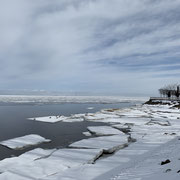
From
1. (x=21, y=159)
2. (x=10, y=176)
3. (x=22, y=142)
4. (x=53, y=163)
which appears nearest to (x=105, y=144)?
(x=53, y=163)

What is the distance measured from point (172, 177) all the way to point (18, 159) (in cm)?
510

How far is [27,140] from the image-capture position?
946cm

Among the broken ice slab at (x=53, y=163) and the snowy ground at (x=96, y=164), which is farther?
the broken ice slab at (x=53, y=163)

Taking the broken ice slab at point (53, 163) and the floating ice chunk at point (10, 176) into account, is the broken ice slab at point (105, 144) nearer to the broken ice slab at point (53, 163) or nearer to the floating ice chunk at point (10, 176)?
the broken ice slab at point (53, 163)

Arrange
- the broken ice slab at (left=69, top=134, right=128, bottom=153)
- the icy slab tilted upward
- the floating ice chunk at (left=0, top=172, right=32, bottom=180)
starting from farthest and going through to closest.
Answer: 1. the icy slab tilted upward
2. the broken ice slab at (left=69, top=134, right=128, bottom=153)
3. the floating ice chunk at (left=0, top=172, right=32, bottom=180)

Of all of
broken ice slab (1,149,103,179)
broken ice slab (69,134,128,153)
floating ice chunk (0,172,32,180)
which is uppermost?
floating ice chunk (0,172,32,180)

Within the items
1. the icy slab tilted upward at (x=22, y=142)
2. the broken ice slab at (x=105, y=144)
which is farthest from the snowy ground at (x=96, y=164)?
the icy slab tilted upward at (x=22, y=142)

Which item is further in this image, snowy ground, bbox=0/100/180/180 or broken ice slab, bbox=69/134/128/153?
broken ice slab, bbox=69/134/128/153

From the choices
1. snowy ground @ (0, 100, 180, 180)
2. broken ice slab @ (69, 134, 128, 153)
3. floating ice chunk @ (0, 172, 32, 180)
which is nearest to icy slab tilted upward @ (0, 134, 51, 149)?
snowy ground @ (0, 100, 180, 180)

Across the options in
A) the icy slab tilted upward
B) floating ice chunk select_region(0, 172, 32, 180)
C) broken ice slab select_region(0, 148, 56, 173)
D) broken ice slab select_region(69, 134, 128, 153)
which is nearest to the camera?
floating ice chunk select_region(0, 172, 32, 180)

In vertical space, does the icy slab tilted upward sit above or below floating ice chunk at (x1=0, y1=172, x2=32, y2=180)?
below

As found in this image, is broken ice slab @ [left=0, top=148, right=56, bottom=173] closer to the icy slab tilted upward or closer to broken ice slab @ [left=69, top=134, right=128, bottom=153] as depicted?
the icy slab tilted upward

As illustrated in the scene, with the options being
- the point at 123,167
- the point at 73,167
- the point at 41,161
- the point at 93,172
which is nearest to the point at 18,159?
the point at 41,161

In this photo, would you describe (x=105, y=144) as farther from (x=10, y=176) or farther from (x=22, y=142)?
(x=10, y=176)
